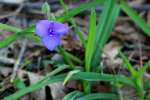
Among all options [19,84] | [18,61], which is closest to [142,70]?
[19,84]

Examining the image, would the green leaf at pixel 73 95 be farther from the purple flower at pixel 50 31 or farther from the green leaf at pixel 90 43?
the purple flower at pixel 50 31

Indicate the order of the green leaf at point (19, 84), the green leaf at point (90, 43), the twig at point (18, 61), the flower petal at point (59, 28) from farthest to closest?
the twig at point (18, 61) → the green leaf at point (19, 84) → the green leaf at point (90, 43) → the flower petal at point (59, 28)

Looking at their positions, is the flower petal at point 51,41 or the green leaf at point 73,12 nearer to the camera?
the flower petal at point 51,41

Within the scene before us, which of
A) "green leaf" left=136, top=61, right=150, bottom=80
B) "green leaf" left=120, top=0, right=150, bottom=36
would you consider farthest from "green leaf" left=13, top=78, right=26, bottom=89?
"green leaf" left=120, top=0, right=150, bottom=36

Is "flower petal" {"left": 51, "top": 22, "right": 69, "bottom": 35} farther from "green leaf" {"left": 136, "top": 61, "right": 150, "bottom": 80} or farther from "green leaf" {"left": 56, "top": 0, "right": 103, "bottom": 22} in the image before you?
"green leaf" {"left": 136, "top": 61, "right": 150, "bottom": 80}

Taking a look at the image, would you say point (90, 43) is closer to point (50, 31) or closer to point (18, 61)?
point (50, 31)

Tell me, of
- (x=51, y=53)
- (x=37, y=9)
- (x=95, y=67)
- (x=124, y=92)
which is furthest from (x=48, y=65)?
(x=37, y=9)

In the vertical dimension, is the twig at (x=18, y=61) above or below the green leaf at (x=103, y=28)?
below

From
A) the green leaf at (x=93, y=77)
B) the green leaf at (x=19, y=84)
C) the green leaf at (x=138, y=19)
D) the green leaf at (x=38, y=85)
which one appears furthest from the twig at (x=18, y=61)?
the green leaf at (x=138, y=19)

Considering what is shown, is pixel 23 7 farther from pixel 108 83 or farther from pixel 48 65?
pixel 108 83
